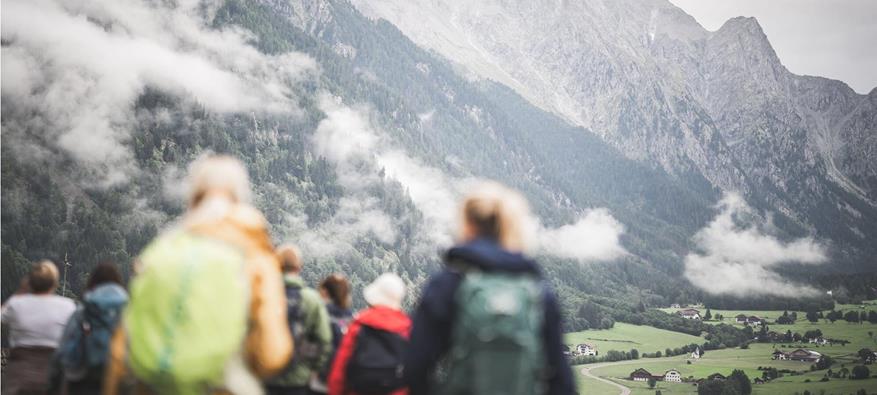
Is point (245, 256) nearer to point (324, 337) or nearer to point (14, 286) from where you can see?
point (324, 337)

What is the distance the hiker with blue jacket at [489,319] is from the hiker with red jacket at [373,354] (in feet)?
8.70

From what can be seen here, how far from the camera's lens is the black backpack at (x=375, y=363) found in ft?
25.3

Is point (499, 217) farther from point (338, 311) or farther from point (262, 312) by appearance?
point (338, 311)

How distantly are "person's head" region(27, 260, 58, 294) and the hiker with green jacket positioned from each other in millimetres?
3751

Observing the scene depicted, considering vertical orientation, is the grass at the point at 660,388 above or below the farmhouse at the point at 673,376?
below

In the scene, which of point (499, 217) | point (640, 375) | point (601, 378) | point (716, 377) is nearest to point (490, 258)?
point (499, 217)

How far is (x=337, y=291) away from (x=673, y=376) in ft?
592

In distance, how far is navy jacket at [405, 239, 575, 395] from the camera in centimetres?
464

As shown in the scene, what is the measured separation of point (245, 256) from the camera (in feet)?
15.8

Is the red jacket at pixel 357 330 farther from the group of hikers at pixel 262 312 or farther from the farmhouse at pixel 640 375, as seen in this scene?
the farmhouse at pixel 640 375

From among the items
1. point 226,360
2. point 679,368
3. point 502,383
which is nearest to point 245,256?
point 226,360

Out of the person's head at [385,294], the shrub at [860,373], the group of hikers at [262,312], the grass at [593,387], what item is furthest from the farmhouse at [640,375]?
the group of hikers at [262,312]

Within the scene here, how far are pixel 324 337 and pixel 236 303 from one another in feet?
15.4

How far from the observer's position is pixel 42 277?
984 centimetres
